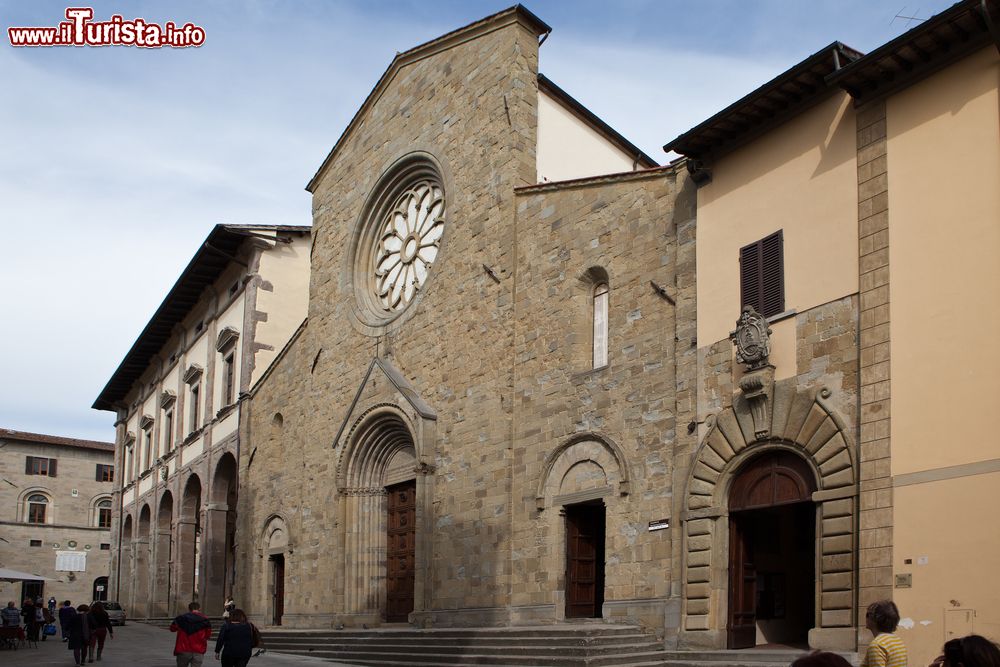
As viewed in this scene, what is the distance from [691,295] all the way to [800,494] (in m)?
3.41

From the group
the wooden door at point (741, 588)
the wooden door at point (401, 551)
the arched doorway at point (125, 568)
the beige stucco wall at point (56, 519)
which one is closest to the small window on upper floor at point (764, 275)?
the wooden door at point (741, 588)

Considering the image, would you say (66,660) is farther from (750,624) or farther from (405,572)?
(750,624)

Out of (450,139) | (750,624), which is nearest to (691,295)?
(750,624)

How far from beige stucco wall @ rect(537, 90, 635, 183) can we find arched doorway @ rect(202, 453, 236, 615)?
14.7 meters

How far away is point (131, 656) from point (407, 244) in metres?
9.80

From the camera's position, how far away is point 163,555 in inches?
1554

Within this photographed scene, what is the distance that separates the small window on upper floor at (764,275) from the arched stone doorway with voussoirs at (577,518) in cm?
329

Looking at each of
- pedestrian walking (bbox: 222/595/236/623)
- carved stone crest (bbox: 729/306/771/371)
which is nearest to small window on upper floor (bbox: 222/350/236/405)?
pedestrian walking (bbox: 222/595/236/623)

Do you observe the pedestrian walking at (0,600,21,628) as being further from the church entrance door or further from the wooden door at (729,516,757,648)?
the wooden door at (729,516,757,648)

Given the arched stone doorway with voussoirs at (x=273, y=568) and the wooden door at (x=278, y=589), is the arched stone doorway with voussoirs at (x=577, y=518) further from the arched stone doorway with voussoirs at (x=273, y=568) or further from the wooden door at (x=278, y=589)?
the wooden door at (x=278, y=589)

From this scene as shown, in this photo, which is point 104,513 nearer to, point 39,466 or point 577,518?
point 39,466

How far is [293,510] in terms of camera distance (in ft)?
84.1

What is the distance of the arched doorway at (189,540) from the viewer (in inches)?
1372

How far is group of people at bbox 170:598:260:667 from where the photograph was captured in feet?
39.6
